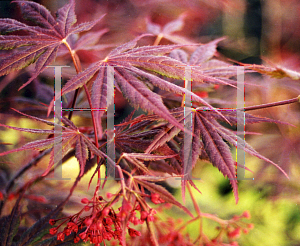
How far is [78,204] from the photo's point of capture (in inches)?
23.6

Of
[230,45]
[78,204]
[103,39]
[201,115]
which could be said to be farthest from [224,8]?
[78,204]

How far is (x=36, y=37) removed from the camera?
0.35 meters

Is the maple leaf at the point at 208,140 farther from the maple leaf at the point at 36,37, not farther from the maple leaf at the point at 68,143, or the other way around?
the maple leaf at the point at 36,37

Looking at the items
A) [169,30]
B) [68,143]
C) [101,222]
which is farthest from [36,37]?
[169,30]

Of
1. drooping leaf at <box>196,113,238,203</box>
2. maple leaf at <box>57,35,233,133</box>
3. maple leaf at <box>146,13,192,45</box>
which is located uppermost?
maple leaf at <box>146,13,192,45</box>

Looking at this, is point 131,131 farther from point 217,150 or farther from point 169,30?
point 169,30

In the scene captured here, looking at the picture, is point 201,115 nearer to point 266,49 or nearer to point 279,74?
point 279,74

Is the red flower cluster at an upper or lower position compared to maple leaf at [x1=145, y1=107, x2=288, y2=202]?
lower

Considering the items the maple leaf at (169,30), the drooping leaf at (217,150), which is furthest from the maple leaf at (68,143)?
the maple leaf at (169,30)

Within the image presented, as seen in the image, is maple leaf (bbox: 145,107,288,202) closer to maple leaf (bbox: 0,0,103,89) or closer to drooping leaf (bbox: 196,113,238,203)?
drooping leaf (bbox: 196,113,238,203)

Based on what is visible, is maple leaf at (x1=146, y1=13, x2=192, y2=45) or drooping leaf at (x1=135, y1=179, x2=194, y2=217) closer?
drooping leaf at (x1=135, y1=179, x2=194, y2=217)

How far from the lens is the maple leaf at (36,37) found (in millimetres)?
313

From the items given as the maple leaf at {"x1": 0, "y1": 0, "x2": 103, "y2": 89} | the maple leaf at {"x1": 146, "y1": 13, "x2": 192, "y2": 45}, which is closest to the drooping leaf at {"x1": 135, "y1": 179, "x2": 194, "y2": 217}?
the maple leaf at {"x1": 0, "y1": 0, "x2": 103, "y2": 89}

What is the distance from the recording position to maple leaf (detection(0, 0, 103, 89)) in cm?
31
